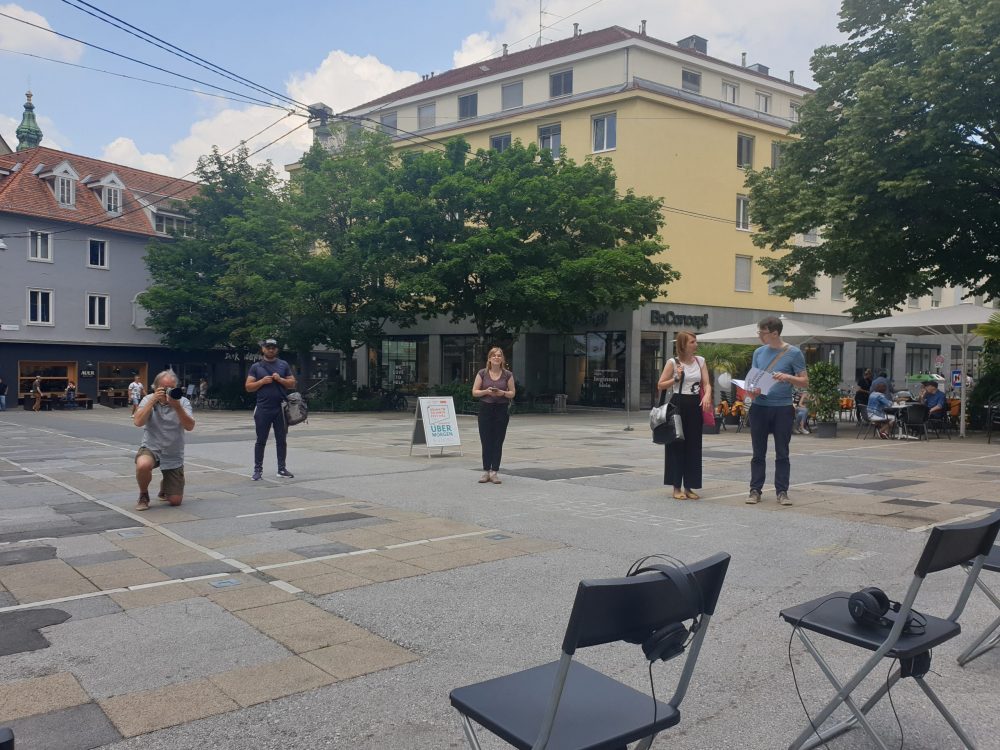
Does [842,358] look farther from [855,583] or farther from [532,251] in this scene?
[855,583]

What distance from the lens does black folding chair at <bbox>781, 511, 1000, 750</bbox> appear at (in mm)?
3037

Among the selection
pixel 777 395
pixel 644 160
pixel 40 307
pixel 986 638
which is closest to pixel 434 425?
pixel 777 395

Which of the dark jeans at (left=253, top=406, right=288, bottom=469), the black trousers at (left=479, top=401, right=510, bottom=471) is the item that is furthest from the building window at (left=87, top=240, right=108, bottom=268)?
the black trousers at (left=479, top=401, right=510, bottom=471)

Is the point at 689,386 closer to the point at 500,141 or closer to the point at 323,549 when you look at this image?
the point at 323,549

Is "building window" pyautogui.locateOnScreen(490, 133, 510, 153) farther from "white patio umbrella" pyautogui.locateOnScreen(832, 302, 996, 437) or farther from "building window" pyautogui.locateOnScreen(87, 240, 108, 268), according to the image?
"white patio umbrella" pyautogui.locateOnScreen(832, 302, 996, 437)

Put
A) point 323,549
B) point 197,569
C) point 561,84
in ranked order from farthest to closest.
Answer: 1. point 561,84
2. point 323,549
3. point 197,569

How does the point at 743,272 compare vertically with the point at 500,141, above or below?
below

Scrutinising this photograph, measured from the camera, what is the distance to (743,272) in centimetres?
3766

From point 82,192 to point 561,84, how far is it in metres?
25.8

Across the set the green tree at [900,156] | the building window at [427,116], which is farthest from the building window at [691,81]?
the green tree at [900,156]

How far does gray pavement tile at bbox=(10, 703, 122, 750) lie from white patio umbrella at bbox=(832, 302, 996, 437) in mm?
18543

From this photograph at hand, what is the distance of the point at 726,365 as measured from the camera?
23.8 m

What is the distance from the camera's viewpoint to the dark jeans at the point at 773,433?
8.64 meters

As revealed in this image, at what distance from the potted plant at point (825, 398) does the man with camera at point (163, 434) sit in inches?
597
